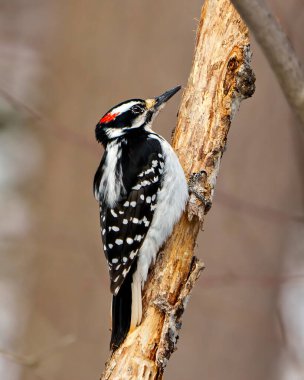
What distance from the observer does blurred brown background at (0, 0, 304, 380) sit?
18.6 ft

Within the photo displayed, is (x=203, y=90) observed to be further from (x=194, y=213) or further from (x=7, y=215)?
(x=7, y=215)

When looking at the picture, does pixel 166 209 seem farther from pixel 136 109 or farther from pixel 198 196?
pixel 136 109

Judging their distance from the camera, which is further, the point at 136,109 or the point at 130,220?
the point at 136,109

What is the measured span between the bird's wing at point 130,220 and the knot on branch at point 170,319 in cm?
33

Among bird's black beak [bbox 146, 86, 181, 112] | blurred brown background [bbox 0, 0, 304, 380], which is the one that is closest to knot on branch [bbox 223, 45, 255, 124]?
bird's black beak [bbox 146, 86, 181, 112]

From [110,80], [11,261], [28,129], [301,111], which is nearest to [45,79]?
[28,129]

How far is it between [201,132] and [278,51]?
2123 mm

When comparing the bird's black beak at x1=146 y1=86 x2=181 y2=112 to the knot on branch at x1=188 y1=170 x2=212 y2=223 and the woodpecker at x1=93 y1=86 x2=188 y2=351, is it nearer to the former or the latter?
the woodpecker at x1=93 y1=86 x2=188 y2=351

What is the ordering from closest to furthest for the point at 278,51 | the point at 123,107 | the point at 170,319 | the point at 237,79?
the point at 278,51 → the point at 170,319 → the point at 237,79 → the point at 123,107

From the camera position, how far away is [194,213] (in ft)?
13.2

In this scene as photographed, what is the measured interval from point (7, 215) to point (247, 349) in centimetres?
306

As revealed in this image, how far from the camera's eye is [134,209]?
4137 millimetres

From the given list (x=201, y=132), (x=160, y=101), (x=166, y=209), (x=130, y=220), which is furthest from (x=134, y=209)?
(x=160, y=101)

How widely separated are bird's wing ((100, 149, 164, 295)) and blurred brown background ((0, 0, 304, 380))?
0.64 meters
